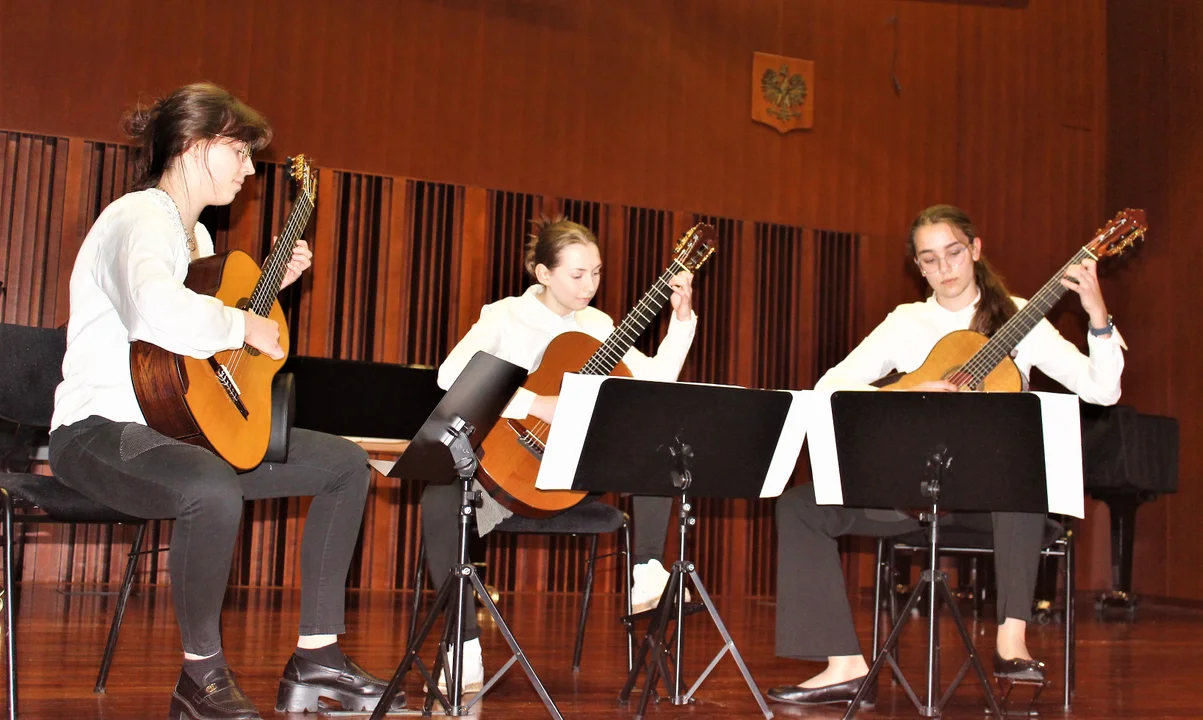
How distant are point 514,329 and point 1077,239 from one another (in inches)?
221

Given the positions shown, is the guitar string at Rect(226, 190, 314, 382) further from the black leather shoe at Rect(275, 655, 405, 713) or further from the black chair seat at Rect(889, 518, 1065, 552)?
the black chair seat at Rect(889, 518, 1065, 552)

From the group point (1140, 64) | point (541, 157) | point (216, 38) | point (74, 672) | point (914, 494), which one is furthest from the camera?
point (1140, 64)

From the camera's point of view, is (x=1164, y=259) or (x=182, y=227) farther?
(x=1164, y=259)

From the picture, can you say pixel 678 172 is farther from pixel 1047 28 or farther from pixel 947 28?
pixel 1047 28

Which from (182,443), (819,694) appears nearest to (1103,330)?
(819,694)

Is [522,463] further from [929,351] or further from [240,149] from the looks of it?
[929,351]

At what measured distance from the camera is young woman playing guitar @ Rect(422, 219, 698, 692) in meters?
2.97

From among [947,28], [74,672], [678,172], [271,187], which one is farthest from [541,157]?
[74,672]

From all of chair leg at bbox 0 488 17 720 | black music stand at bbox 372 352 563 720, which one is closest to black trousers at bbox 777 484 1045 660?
black music stand at bbox 372 352 563 720

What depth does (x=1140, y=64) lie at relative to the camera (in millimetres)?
7406

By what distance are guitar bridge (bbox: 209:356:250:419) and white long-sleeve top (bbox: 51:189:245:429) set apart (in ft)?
0.39

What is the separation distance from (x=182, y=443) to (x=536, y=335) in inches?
52.6

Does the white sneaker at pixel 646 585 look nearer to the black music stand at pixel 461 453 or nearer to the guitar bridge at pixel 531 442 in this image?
the guitar bridge at pixel 531 442

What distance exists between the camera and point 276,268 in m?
2.59
